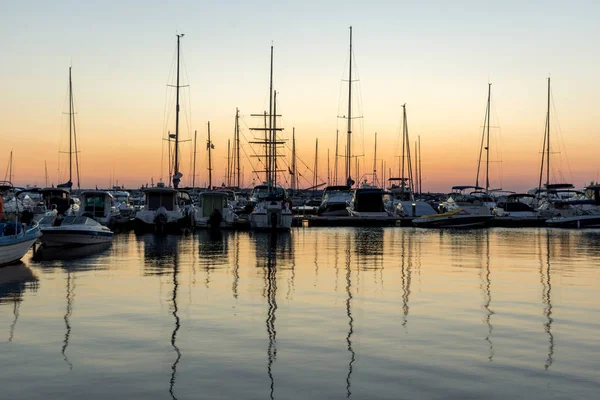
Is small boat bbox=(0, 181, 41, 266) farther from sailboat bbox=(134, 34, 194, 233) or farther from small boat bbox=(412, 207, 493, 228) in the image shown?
small boat bbox=(412, 207, 493, 228)

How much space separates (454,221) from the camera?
Answer: 70.2 meters

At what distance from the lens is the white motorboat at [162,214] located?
58.8 meters

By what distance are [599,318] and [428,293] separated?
571cm

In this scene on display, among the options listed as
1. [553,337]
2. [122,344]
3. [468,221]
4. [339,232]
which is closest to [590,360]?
[553,337]

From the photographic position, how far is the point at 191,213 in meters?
62.9

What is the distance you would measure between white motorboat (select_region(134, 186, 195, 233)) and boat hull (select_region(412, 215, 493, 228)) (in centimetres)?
2239

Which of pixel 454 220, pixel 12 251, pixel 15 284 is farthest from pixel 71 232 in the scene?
pixel 454 220

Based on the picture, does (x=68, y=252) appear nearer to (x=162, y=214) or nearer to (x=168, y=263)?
(x=168, y=263)

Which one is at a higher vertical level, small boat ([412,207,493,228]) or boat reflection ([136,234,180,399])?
small boat ([412,207,493,228])

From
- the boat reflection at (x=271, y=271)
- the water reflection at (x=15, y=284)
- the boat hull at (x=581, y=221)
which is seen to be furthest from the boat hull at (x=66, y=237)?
the boat hull at (x=581, y=221)

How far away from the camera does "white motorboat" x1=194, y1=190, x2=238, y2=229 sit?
63.6 m

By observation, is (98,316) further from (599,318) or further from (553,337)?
(599,318)

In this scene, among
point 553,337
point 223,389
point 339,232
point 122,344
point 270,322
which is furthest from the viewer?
point 339,232

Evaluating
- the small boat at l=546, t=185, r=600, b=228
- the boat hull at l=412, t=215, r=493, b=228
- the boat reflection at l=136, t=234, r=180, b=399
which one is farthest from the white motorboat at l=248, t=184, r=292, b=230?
the small boat at l=546, t=185, r=600, b=228
